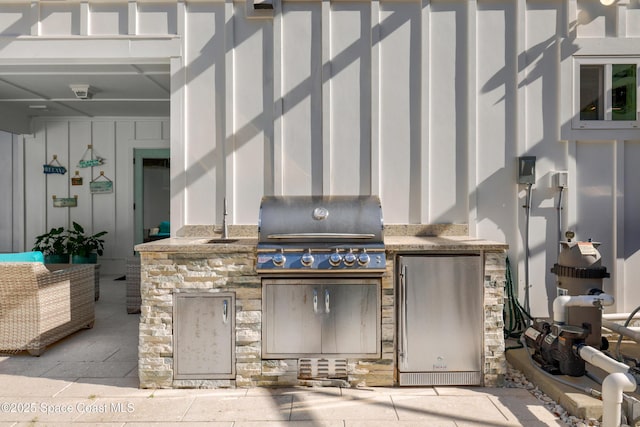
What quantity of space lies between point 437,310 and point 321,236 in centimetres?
102

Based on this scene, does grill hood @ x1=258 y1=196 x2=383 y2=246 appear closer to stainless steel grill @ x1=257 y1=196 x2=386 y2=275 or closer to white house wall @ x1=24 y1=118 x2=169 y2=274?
stainless steel grill @ x1=257 y1=196 x2=386 y2=275

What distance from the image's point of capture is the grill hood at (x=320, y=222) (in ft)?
9.98

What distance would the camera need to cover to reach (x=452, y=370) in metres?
3.03

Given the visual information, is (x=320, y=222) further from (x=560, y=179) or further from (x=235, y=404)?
(x=560, y=179)

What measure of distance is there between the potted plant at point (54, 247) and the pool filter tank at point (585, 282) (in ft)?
23.6

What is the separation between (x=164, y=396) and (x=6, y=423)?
36.3 inches

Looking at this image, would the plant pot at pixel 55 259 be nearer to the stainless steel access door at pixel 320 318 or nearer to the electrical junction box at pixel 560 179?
the stainless steel access door at pixel 320 318

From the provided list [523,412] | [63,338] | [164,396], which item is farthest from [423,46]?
[63,338]

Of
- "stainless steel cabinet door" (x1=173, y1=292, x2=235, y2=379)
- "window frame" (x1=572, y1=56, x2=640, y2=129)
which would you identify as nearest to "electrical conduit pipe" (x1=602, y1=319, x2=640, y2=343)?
"window frame" (x1=572, y1=56, x2=640, y2=129)

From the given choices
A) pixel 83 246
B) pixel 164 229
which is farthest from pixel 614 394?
pixel 83 246

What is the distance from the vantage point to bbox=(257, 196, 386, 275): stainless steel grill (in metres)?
2.91

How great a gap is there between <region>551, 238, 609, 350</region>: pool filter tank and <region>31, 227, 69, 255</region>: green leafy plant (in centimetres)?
719

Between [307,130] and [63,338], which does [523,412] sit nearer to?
[307,130]

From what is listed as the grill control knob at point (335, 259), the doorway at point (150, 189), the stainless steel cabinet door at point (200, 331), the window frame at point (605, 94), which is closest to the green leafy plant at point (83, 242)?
the doorway at point (150, 189)
